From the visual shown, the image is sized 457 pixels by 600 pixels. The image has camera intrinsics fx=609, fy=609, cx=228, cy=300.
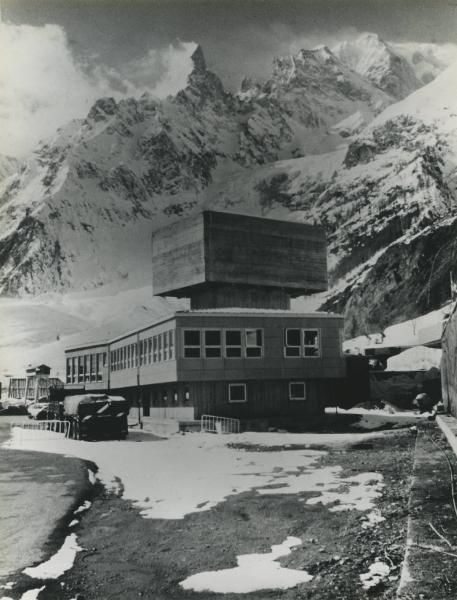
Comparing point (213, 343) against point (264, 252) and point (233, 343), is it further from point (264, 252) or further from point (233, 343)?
point (264, 252)

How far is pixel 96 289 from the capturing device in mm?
162125

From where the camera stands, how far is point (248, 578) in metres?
6.33

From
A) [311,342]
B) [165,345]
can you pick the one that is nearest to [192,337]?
[165,345]

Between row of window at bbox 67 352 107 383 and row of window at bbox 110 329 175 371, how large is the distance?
3163 mm

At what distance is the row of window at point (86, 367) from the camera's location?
4162 centimetres

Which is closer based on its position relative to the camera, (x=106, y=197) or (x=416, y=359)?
(x=416, y=359)

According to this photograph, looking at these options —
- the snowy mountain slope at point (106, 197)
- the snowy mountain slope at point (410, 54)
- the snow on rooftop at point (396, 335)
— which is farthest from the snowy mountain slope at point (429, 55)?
the snowy mountain slope at point (106, 197)

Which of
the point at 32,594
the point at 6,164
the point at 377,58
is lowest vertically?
the point at 32,594

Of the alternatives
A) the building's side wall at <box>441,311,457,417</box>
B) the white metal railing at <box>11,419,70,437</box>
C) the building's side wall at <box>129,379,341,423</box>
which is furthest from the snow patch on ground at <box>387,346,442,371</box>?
the building's side wall at <box>441,311,457,417</box>

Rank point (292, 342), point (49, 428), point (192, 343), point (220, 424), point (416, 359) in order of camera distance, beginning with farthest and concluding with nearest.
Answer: point (416, 359) → point (292, 342) → point (192, 343) → point (49, 428) → point (220, 424)

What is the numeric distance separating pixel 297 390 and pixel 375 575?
73.9 ft

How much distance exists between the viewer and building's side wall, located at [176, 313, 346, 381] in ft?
86.3

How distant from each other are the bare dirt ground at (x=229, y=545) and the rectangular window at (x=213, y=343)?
52.7ft

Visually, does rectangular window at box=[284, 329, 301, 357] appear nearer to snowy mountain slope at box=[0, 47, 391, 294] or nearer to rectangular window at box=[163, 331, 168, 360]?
rectangular window at box=[163, 331, 168, 360]
